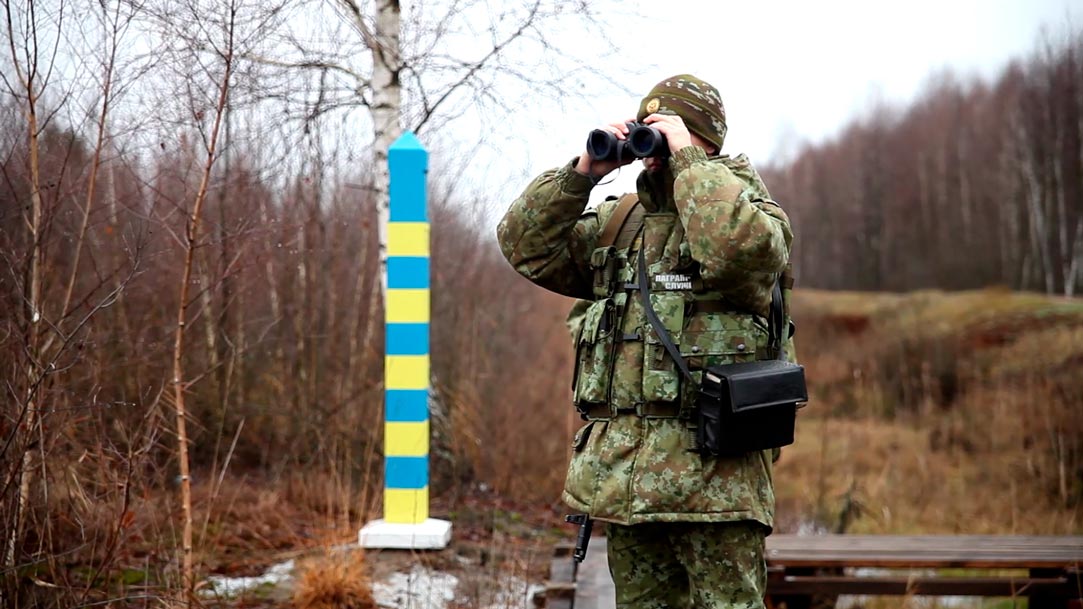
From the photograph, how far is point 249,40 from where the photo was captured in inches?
136

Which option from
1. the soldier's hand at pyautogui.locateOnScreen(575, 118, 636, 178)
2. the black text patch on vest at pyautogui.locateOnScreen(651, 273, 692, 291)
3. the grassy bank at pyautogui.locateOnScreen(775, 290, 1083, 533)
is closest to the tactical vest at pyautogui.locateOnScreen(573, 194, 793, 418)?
the black text patch on vest at pyautogui.locateOnScreen(651, 273, 692, 291)

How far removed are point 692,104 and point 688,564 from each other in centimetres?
114

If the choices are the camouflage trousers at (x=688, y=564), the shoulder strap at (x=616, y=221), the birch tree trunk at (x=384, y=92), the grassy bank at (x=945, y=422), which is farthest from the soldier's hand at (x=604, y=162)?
the grassy bank at (x=945, y=422)

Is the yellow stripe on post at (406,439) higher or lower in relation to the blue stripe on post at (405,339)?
lower

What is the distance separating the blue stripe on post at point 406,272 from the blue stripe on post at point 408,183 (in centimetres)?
18

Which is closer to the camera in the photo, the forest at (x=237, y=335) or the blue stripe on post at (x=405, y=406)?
the forest at (x=237, y=335)

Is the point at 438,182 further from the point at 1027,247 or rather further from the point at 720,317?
the point at 1027,247

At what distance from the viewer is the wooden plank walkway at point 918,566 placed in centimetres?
428

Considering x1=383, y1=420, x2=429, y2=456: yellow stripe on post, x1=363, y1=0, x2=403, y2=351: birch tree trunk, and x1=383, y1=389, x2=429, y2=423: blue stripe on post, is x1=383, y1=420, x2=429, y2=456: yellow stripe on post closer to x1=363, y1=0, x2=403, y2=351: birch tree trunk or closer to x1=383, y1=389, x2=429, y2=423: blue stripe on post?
x1=383, y1=389, x2=429, y2=423: blue stripe on post

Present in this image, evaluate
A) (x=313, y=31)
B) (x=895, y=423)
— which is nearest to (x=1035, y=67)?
(x=895, y=423)

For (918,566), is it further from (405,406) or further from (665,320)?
(665,320)

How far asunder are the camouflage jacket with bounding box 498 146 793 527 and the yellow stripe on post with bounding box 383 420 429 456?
6.59 ft

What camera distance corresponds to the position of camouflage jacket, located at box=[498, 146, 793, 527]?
2.24 m

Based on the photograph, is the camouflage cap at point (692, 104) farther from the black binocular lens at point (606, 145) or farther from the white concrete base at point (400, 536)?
the white concrete base at point (400, 536)
